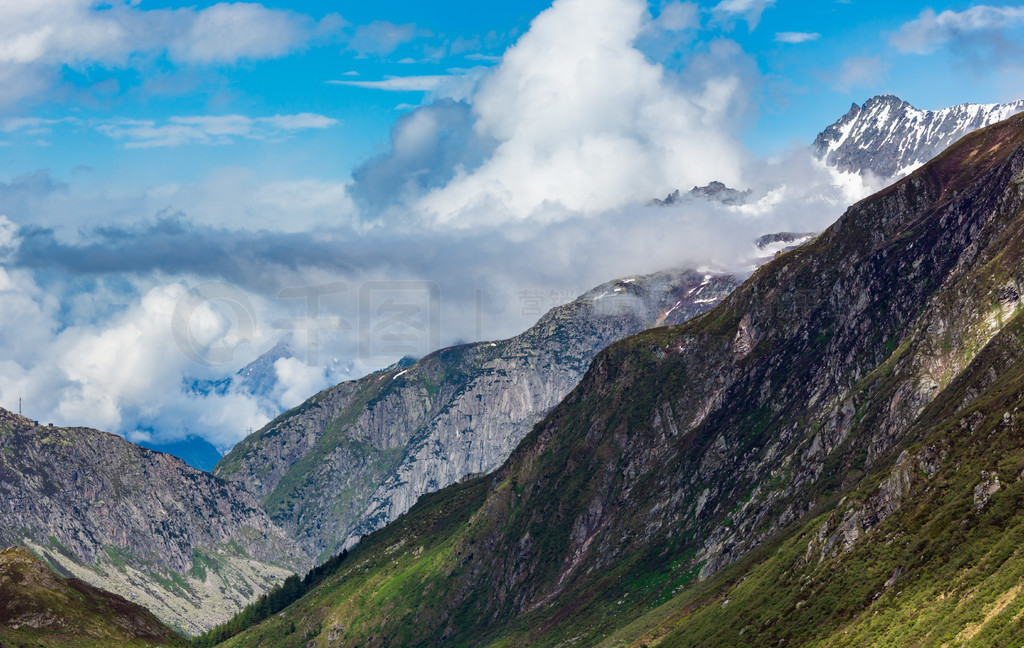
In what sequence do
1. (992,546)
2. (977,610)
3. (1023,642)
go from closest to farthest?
(1023,642), (977,610), (992,546)

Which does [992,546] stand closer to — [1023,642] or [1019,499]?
[1019,499]

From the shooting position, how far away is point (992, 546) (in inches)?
7648

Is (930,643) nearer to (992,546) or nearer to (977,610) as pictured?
(977,610)

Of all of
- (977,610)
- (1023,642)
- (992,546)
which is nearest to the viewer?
(1023,642)

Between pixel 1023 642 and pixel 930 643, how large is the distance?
28.4 m

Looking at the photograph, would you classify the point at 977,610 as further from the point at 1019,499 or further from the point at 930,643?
the point at 1019,499

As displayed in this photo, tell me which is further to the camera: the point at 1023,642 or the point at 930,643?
the point at 930,643

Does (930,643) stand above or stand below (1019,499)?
below

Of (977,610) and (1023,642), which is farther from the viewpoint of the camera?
(977,610)

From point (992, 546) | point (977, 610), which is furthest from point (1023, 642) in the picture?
point (992, 546)

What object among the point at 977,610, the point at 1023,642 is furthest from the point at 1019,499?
the point at 1023,642

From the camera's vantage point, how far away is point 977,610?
7096 inches

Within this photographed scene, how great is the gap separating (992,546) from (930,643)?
79.6 ft

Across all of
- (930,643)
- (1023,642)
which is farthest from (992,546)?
(1023,642)
